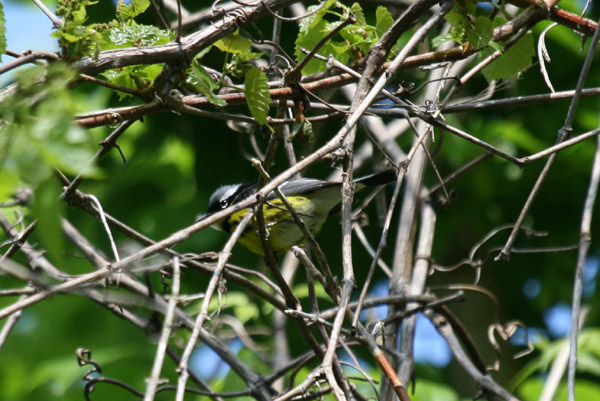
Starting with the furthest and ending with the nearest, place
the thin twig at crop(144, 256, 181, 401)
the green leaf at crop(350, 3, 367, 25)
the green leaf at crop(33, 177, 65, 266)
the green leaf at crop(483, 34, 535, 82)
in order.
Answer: the green leaf at crop(483, 34, 535, 82) → the green leaf at crop(350, 3, 367, 25) → the thin twig at crop(144, 256, 181, 401) → the green leaf at crop(33, 177, 65, 266)

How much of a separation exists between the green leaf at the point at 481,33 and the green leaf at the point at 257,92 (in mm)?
612

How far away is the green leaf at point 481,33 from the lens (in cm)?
189

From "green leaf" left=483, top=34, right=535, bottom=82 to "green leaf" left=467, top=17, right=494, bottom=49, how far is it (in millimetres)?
247

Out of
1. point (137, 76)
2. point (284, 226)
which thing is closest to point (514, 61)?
point (137, 76)

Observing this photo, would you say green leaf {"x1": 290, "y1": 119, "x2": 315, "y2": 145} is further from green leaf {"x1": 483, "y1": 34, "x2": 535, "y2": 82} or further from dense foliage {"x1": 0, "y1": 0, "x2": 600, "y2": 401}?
green leaf {"x1": 483, "y1": 34, "x2": 535, "y2": 82}

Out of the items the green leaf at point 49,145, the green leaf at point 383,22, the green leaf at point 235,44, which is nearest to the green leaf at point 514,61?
the green leaf at point 383,22

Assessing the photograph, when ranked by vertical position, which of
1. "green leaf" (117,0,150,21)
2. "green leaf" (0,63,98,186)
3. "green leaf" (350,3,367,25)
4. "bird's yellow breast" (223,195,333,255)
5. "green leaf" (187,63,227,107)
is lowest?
"bird's yellow breast" (223,195,333,255)

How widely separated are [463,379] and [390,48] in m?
4.13

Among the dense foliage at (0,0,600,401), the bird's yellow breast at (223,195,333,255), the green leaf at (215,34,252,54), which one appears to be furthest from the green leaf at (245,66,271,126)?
the bird's yellow breast at (223,195,333,255)

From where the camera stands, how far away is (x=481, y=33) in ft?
6.28

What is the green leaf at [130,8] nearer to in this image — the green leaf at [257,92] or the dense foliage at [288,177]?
the dense foliage at [288,177]

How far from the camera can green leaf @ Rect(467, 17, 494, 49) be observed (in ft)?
6.19

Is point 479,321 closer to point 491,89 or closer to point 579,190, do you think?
point 579,190

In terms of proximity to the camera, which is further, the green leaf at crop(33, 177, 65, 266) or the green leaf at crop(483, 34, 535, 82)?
the green leaf at crop(483, 34, 535, 82)
